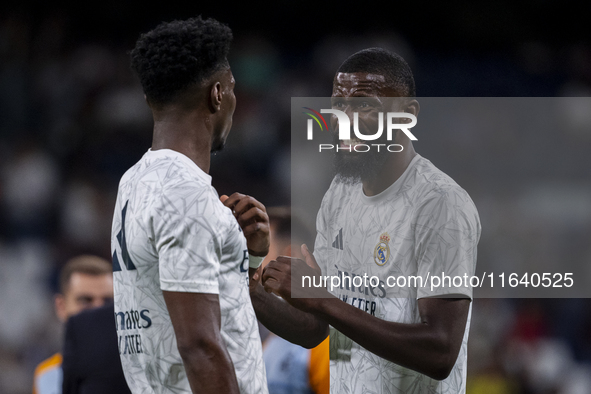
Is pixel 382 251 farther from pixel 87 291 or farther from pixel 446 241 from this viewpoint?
pixel 87 291

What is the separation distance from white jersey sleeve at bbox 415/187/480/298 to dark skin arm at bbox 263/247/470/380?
2.1 inches

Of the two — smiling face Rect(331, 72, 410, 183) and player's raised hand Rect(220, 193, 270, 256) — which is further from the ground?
smiling face Rect(331, 72, 410, 183)

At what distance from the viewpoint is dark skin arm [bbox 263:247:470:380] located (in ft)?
5.98

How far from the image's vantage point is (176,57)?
1.58 m

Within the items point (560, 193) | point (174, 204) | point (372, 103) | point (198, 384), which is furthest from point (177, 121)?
point (560, 193)

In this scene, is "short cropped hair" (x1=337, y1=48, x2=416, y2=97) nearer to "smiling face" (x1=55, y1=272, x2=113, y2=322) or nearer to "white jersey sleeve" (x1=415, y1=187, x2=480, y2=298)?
"white jersey sleeve" (x1=415, y1=187, x2=480, y2=298)

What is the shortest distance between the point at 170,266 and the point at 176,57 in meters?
0.57

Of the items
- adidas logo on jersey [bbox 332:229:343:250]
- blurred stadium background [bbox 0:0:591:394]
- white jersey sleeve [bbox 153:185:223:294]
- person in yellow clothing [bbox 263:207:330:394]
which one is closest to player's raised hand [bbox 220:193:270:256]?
white jersey sleeve [bbox 153:185:223:294]

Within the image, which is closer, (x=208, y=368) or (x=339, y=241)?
(x=208, y=368)

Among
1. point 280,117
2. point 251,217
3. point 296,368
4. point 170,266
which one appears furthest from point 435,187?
point 280,117

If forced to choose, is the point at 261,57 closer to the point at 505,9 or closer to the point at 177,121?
the point at 505,9

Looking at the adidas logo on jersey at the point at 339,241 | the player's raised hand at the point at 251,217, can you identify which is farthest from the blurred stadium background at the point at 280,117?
the player's raised hand at the point at 251,217

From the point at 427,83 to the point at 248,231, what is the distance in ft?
15.5

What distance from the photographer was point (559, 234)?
20.0ft
